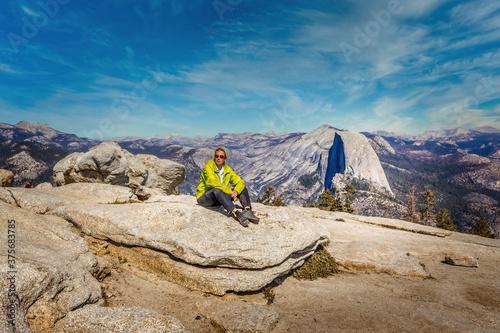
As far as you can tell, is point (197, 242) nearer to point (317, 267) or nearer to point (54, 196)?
point (317, 267)

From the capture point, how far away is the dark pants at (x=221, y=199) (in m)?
11.3

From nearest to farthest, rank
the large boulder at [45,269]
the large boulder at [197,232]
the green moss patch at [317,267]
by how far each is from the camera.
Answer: the large boulder at [45,269] < the large boulder at [197,232] < the green moss patch at [317,267]

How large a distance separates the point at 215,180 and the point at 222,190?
0.68 metres

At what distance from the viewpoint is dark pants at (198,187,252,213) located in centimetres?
1128

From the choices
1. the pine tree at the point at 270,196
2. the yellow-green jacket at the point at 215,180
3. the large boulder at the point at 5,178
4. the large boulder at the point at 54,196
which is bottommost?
the pine tree at the point at 270,196

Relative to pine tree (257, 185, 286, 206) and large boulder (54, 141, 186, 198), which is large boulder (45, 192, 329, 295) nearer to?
large boulder (54, 141, 186, 198)

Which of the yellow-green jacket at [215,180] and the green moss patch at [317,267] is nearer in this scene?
the yellow-green jacket at [215,180]

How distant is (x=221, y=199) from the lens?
1140 centimetres

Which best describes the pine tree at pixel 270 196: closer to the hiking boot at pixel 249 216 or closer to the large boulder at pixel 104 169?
the large boulder at pixel 104 169

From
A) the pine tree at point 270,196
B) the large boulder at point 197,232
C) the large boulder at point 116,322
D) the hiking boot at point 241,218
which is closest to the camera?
the large boulder at point 116,322

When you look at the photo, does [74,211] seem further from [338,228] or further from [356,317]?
[338,228]

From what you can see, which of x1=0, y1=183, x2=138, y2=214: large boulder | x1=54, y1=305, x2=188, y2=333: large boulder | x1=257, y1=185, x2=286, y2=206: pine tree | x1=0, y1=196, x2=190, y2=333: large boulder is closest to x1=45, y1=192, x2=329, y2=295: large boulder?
x1=0, y1=183, x2=138, y2=214: large boulder

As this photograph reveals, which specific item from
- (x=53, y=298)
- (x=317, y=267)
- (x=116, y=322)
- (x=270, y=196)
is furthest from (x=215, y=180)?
(x=270, y=196)

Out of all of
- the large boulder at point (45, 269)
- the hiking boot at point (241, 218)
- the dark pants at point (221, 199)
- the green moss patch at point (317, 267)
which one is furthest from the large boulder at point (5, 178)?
the green moss patch at point (317, 267)
